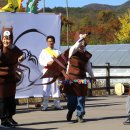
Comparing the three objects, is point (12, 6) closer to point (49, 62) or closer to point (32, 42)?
point (32, 42)

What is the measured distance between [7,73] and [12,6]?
4.43m

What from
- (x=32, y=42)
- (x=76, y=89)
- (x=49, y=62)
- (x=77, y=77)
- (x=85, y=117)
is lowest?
(x=85, y=117)

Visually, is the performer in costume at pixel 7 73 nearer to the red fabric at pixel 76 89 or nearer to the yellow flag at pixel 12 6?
the red fabric at pixel 76 89

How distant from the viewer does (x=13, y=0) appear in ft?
49.4

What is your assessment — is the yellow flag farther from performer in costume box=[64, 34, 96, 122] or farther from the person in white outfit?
performer in costume box=[64, 34, 96, 122]

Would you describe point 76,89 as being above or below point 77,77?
below

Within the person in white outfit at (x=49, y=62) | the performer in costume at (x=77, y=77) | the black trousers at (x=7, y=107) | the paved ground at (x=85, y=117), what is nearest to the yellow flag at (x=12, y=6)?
the person in white outfit at (x=49, y=62)

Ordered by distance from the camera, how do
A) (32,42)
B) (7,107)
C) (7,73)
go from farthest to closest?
(32,42) < (7,107) < (7,73)

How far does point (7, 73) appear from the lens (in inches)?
429

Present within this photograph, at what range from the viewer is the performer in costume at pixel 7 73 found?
1088 cm

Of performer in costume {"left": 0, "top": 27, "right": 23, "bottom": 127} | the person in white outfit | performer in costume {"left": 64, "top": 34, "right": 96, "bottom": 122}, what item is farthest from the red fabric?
the person in white outfit

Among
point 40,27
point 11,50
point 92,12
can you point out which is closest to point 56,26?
point 40,27

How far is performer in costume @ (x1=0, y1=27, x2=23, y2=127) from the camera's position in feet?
35.7

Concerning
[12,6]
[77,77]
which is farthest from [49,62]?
[12,6]
